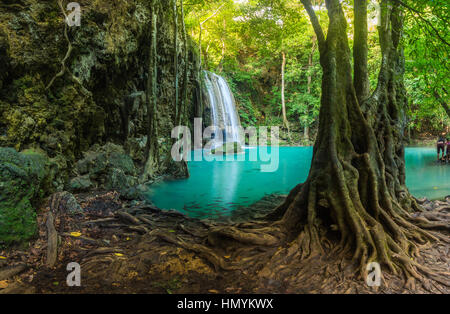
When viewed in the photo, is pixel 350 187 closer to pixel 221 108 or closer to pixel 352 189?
pixel 352 189

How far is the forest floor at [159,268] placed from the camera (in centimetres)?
324

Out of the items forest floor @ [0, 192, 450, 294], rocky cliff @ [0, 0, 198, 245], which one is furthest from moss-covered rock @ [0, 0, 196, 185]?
forest floor @ [0, 192, 450, 294]

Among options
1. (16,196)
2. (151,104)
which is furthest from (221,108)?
(16,196)

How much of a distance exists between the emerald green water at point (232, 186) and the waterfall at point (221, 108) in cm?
830

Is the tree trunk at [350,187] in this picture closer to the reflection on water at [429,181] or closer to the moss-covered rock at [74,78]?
the reflection on water at [429,181]

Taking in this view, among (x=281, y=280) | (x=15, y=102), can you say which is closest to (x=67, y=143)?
(x=15, y=102)

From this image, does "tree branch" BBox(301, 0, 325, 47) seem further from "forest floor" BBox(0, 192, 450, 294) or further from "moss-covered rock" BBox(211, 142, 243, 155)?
"moss-covered rock" BBox(211, 142, 243, 155)

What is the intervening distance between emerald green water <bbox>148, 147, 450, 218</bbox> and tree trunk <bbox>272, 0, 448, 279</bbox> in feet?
10.8

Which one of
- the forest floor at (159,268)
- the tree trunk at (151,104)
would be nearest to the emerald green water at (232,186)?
the tree trunk at (151,104)

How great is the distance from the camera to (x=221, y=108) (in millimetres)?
24578

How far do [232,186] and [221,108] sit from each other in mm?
14196

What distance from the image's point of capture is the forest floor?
324cm

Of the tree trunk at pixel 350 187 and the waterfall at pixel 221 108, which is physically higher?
the waterfall at pixel 221 108

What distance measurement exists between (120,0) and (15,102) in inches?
220
